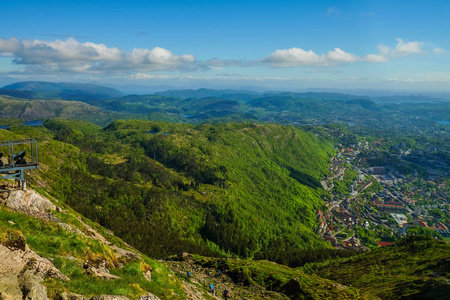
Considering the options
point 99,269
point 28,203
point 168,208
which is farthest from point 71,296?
point 168,208

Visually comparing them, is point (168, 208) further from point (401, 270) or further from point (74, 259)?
point (74, 259)

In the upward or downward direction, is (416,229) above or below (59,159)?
below

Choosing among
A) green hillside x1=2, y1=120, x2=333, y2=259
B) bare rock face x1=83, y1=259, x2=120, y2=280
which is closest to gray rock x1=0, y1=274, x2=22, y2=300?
bare rock face x1=83, y1=259, x2=120, y2=280

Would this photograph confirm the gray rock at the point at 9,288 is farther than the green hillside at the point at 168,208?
No

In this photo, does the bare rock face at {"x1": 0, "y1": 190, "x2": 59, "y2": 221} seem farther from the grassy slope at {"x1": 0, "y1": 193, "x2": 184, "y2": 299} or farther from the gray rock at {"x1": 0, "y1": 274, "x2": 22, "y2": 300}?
the gray rock at {"x1": 0, "y1": 274, "x2": 22, "y2": 300}

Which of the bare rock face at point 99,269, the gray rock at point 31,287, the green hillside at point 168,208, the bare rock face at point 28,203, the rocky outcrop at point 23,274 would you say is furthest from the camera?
the green hillside at point 168,208

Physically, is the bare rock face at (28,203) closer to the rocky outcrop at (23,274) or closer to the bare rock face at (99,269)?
the bare rock face at (99,269)

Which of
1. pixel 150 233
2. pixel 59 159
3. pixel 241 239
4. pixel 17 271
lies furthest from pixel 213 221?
pixel 17 271

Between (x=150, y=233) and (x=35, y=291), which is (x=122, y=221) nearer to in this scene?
(x=150, y=233)

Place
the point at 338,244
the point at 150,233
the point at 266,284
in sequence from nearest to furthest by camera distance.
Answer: the point at 266,284
the point at 150,233
the point at 338,244

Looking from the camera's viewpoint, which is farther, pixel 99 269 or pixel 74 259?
pixel 99 269

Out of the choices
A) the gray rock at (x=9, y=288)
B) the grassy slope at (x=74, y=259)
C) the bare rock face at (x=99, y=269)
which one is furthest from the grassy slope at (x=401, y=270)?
the gray rock at (x=9, y=288)
